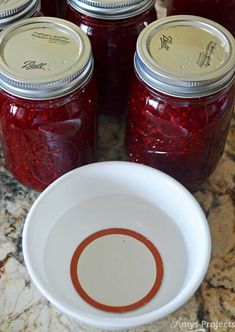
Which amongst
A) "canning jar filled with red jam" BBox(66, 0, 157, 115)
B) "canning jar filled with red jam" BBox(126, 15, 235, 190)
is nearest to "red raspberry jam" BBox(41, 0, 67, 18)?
"canning jar filled with red jam" BBox(66, 0, 157, 115)

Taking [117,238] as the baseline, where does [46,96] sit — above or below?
above

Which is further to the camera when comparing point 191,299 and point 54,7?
point 54,7

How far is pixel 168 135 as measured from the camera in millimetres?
615

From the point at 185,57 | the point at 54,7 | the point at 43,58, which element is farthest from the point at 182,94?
the point at 54,7

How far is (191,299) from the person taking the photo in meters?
0.60

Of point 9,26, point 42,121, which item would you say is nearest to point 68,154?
point 42,121

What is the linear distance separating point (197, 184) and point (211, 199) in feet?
0.08

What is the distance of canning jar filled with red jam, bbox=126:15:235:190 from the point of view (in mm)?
580

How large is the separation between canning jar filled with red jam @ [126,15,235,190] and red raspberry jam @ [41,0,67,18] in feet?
0.73

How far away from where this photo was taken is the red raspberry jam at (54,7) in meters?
0.79

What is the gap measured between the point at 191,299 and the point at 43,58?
0.31 m

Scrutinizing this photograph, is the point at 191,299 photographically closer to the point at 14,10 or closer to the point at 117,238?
the point at 117,238

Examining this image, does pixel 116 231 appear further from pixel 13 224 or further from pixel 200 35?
pixel 200 35

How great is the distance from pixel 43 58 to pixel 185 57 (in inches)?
6.2
